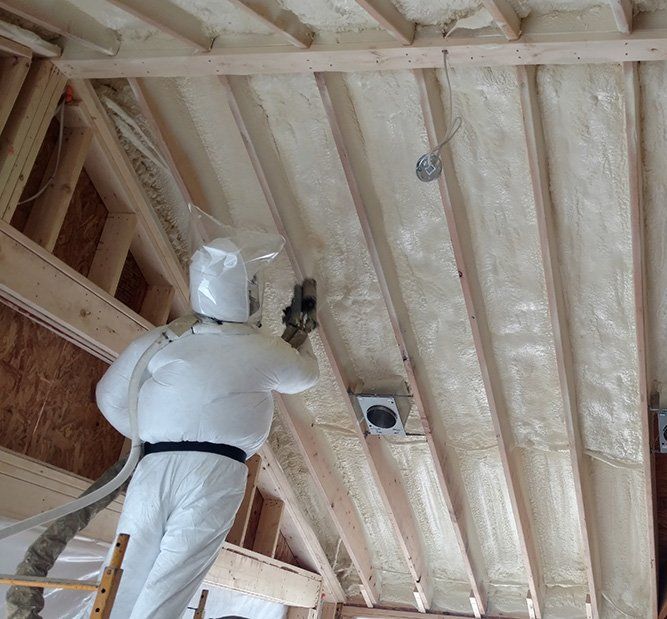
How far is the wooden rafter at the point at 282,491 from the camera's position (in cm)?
336

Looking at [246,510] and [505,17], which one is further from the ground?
[505,17]

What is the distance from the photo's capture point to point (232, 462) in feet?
8.13

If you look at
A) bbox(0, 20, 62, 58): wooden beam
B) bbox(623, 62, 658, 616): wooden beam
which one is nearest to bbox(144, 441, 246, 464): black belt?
bbox(0, 20, 62, 58): wooden beam

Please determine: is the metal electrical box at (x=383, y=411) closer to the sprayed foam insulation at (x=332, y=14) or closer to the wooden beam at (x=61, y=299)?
the wooden beam at (x=61, y=299)

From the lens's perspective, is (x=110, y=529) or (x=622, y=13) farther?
(x=110, y=529)

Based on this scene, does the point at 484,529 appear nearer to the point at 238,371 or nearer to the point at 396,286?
the point at 396,286

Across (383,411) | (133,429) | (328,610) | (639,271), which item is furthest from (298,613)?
(639,271)

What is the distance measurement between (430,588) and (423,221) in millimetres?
2731

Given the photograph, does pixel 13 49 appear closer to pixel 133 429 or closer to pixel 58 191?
pixel 58 191

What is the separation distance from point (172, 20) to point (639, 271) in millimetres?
2013

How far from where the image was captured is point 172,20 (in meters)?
2.92

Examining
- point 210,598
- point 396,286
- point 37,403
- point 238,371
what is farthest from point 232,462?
point 210,598

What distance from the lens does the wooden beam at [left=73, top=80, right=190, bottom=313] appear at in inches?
130

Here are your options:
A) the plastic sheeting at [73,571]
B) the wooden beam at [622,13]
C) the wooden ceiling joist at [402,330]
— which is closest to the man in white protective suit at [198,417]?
the plastic sheeting at [73,571]
